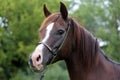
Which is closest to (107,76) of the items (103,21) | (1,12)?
(103,21)

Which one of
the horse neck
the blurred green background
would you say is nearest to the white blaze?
the horse neck

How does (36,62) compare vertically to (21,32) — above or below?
above

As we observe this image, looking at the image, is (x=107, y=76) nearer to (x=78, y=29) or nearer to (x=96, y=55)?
(x=96, y=55)

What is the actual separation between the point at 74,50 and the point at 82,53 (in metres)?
0.11

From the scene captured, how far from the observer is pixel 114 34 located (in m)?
16.5

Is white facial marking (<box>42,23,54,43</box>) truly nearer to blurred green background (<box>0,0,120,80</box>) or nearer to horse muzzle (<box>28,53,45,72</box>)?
horse muzzle (<box>28,53,45,72</box>)

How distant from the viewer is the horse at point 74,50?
5027mm

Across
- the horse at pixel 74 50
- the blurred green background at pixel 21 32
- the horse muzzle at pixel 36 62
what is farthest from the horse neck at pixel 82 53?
the blurred green background at pixel 21 32

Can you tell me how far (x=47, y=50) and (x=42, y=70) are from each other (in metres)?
0.24

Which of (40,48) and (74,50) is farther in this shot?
(74,50)

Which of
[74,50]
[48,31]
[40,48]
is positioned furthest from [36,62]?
[74,50]

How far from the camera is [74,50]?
514 centimetres

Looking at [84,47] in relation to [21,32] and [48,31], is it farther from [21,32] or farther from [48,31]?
[21,32]

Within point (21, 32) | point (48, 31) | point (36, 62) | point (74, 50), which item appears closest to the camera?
point (36, 62)
